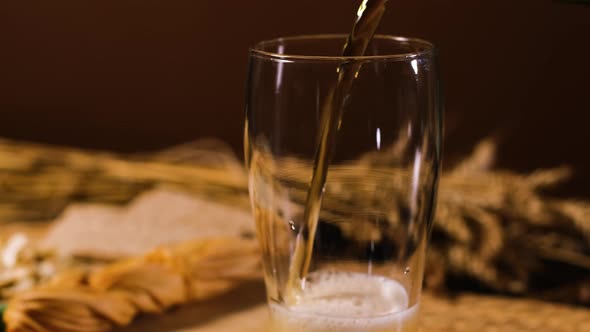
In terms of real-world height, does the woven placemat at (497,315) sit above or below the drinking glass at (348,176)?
below

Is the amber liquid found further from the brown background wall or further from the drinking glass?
the brown background wall

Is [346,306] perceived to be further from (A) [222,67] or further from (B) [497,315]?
(A) [222,67]

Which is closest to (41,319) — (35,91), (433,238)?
(433,238)

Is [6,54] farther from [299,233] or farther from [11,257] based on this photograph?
[299,233]

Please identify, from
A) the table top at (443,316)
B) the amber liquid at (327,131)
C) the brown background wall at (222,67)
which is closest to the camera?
the amber liquid at (327,131)

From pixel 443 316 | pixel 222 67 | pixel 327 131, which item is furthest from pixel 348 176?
pixel 222 67

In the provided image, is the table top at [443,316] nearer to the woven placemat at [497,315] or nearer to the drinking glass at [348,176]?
the woven placemat at [497,315]

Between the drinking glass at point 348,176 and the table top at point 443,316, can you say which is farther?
the table top at point 443,316

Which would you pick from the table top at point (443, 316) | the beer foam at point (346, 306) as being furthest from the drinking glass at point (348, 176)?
the table top at point (443, 316)
